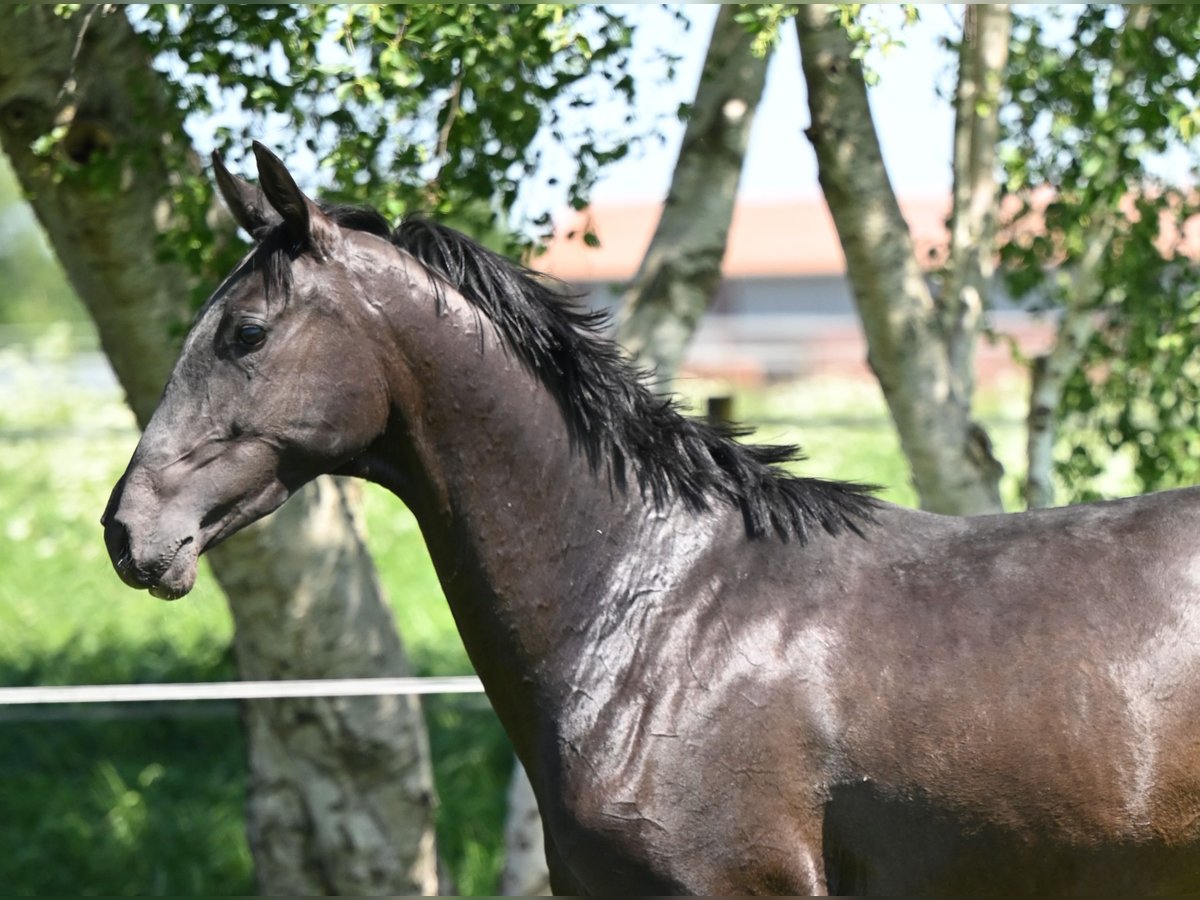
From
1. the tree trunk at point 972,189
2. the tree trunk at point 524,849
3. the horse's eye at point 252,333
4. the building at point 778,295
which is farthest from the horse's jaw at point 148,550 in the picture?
the building at point 778,295

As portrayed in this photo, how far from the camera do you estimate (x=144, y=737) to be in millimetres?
7512

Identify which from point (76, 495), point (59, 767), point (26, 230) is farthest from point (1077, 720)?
point (26, 230)

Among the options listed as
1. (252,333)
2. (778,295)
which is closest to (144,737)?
(252,333)

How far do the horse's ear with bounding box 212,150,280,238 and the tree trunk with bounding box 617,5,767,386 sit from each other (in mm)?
2353

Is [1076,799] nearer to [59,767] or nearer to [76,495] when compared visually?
[59,767]

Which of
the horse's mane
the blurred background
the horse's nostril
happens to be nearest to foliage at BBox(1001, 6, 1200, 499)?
the blurred background

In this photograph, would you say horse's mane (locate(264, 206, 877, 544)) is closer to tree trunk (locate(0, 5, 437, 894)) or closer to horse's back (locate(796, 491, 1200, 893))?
horse's back (locate(796, 491, 1200, 893))

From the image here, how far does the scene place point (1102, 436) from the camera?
593cm

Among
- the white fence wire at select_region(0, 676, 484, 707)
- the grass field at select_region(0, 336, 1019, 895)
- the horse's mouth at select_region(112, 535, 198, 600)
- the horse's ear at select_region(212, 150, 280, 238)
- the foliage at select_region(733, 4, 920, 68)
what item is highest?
the foliage at select_region(733, 4, 920, 68)

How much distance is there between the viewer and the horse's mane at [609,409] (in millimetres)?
2959

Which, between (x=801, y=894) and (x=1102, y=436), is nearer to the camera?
(x=801, y=894)

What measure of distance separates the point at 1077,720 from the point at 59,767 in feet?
19.8

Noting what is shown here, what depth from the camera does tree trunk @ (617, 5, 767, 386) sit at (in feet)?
16.8

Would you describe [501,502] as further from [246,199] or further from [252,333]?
[246,199]
